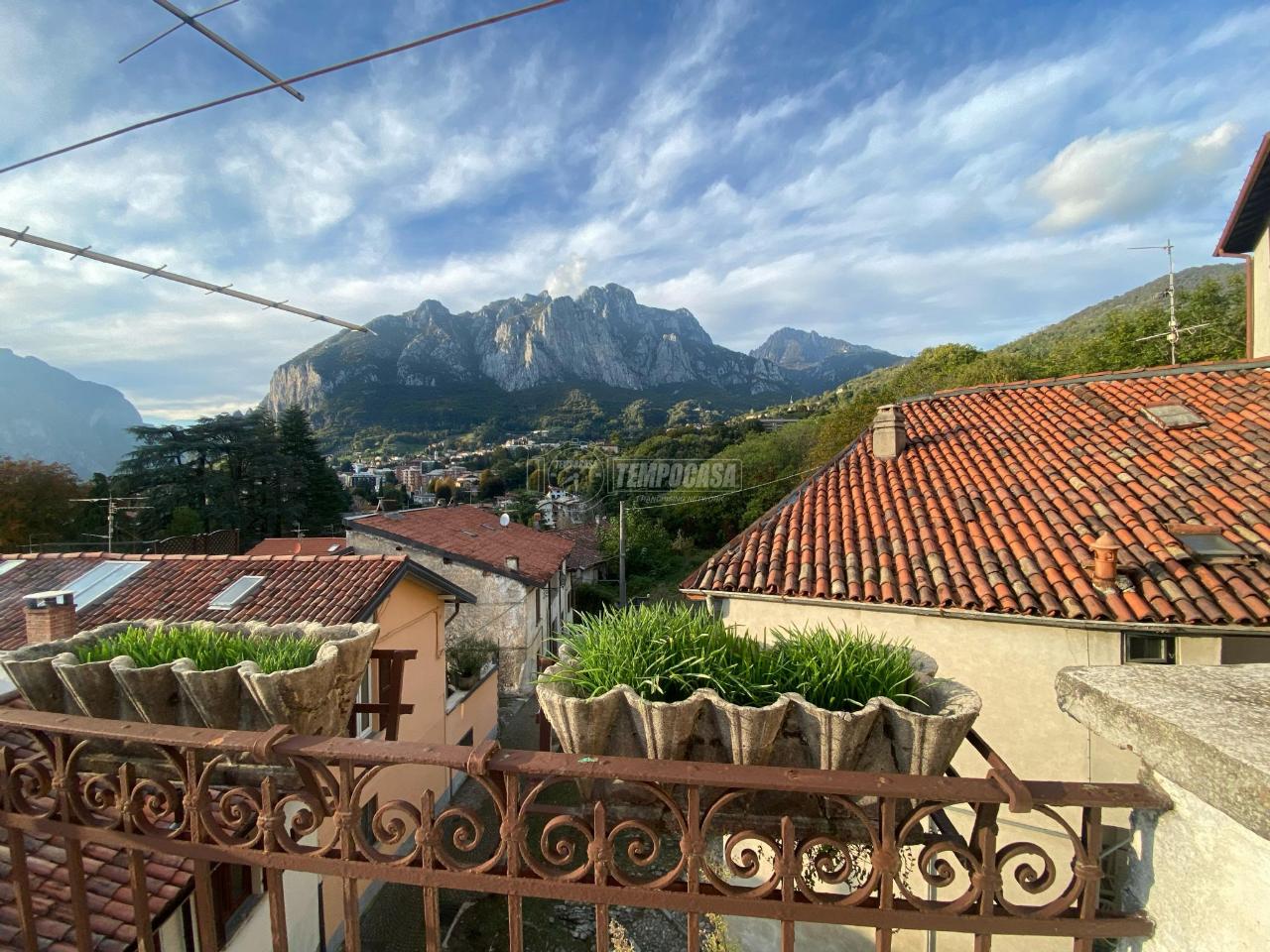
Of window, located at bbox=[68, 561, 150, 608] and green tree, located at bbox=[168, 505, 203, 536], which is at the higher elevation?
window, located at bbox=[68, 561, 150, 608]

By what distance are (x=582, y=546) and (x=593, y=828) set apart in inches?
1158

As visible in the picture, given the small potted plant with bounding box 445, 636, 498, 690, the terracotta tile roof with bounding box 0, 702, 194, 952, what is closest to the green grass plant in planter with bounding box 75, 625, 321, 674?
the terracotta tile roof with bounding box 0, 702, 194, 952

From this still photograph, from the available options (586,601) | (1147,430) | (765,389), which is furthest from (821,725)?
(765,389)

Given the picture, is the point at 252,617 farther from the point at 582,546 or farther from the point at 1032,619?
the point at 582,546

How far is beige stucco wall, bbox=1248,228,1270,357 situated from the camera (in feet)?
30.8

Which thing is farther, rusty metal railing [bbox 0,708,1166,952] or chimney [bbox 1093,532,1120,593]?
chimney [bbox 1093,532,1120,593]

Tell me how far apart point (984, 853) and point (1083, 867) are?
174mm

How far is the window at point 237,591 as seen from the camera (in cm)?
873

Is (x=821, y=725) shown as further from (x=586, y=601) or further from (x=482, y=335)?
(x=482, y=335)

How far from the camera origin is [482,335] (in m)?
110

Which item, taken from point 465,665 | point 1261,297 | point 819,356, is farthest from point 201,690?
point 819,356

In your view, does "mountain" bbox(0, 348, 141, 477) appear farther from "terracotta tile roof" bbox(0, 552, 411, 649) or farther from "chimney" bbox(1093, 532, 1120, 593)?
"chimney" bbox(1093, 532, 1120, 593)

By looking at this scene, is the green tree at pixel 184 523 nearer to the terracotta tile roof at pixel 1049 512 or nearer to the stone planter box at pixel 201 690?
the terracotta tile roof at pixel 1049 512

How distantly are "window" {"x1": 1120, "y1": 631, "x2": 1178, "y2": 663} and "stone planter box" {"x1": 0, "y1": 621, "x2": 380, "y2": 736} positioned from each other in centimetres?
635
